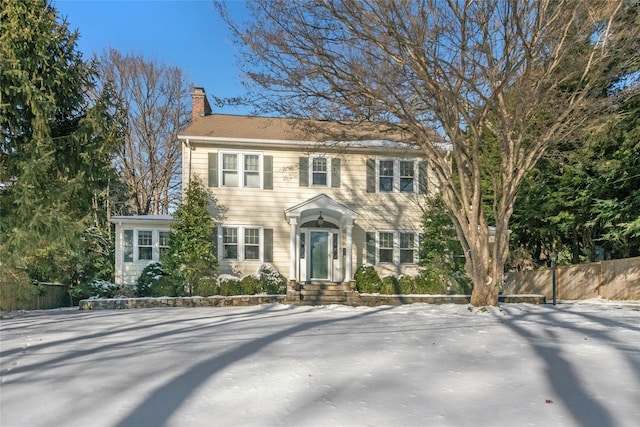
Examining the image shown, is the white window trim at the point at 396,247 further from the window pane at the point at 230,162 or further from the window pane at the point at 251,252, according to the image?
the window pane at the point at 230,162

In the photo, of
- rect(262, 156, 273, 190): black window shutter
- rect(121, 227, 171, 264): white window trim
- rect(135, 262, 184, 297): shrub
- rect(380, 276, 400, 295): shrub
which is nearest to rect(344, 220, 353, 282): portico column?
rect(380, 276, 400, 295): shrub

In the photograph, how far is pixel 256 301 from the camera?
12.5 metres

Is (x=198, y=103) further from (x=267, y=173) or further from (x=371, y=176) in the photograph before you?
(x=371, y=176)

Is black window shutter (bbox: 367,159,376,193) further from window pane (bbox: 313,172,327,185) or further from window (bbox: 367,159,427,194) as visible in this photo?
window pane (bbox: 313,172,327,185)

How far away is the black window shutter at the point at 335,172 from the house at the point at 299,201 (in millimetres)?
32

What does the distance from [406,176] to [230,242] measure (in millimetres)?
6061

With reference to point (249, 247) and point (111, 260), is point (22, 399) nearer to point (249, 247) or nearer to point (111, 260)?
point (249, 247)

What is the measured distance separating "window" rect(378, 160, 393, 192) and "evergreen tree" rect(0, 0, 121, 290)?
26.6ft

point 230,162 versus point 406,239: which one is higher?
point 230,162

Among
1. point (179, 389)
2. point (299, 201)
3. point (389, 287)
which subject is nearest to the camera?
point (179, 389)

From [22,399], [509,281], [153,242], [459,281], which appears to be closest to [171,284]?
[153,242]

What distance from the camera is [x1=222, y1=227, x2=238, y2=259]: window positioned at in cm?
1461

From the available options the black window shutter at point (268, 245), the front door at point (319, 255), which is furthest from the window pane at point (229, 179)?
the front door at point (319, 255)

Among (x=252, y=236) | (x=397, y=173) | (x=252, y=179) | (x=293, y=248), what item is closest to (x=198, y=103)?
(x=252, y=179)
